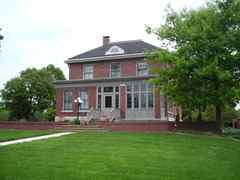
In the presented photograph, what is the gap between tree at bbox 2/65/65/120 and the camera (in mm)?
37688

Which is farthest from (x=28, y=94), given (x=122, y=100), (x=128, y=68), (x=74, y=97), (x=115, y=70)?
(x=122, y=100)

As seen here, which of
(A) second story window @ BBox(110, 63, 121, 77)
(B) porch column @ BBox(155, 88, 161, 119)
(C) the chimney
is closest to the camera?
(B) porch column @ BBox(155, 88, 161, 119)

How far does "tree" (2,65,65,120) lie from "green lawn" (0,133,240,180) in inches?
1056

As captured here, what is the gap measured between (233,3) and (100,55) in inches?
591

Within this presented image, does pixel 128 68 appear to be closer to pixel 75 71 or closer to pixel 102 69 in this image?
pixel 102 69

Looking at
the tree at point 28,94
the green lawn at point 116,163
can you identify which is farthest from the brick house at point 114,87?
the green lawn at point 116,163

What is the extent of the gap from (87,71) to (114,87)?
5.28m

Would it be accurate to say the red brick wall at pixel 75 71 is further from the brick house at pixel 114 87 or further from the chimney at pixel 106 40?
the chimney at pixel 106 40

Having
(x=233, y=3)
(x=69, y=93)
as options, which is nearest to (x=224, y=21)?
(x=233, y=3)

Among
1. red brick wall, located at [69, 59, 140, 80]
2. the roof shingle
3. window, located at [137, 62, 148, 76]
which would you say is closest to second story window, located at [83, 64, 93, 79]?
red brick wall, located at [69, 59, 140, 80]

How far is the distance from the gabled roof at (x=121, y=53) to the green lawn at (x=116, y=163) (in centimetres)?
1750

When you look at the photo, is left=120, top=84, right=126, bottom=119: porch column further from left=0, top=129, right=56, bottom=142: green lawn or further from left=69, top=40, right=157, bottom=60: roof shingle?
left=0, top=129, right=56, bottom=142: green lawn

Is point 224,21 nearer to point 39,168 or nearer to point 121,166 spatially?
point 121,166

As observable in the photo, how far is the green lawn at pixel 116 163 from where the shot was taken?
7.53 m
